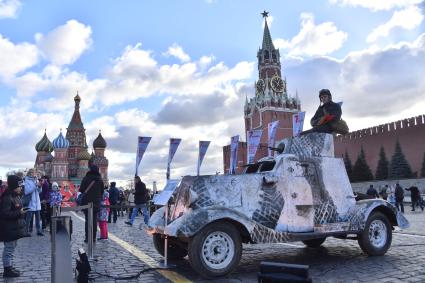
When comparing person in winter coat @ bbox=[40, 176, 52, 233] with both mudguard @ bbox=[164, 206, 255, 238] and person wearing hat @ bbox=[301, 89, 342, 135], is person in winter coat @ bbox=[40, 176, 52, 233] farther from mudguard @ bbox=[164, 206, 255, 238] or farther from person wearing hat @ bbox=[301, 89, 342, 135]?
person wearing hat @ bbox=[301, 89, 342, 135]

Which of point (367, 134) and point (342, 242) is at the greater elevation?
point (367, 134)

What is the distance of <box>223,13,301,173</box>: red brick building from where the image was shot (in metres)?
92.2

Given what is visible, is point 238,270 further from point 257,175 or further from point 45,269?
point 45,269

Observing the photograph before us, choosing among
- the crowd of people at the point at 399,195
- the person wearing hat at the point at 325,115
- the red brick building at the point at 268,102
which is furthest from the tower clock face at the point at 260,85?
the person wearing hat at the point at 325,115

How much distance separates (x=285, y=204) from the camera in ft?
21.6

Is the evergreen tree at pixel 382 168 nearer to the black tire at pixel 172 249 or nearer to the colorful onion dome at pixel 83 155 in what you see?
the colorful onion dome at pixel 83 155

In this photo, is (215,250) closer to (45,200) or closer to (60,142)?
(45,200)

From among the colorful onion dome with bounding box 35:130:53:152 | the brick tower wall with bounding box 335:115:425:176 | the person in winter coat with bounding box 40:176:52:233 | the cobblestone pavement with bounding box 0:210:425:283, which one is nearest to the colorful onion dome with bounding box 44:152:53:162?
the colorful onion dome with bounding box 35:130:53:152

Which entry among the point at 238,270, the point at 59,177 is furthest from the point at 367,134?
the point at 238,270

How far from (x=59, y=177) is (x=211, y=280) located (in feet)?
231

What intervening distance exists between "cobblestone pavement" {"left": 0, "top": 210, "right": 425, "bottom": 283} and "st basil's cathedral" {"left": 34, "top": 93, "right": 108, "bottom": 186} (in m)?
65.7

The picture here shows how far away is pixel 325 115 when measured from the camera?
26.7 ft

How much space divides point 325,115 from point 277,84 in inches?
3674

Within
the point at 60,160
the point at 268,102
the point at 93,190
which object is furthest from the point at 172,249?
the point at 268,102
